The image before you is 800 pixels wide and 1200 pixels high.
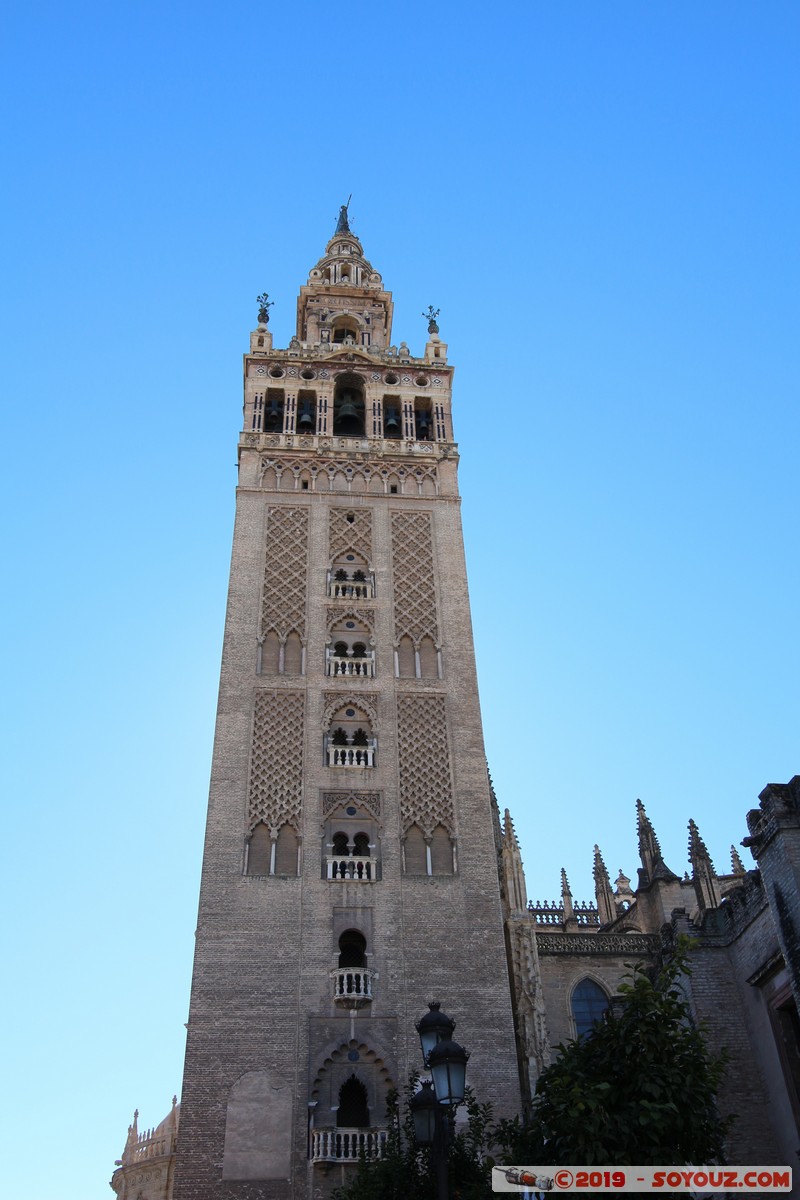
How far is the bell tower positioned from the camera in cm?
1875

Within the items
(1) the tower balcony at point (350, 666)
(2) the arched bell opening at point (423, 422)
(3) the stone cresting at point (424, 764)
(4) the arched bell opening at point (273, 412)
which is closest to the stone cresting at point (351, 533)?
(1) the tower balcony at point (350, 666)

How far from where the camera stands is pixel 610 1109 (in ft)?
40.9

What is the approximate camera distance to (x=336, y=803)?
2227 centimetres

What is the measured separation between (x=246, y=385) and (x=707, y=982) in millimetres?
18778

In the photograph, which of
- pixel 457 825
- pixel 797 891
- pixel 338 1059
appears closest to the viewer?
pixel 797 891

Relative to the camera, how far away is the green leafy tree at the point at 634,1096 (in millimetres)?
12008

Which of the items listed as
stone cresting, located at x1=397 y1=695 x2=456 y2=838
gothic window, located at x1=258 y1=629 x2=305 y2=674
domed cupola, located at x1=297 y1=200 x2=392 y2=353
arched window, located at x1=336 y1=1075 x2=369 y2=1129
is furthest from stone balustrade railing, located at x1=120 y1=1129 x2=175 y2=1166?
domed cupola, located at x1=297 y1=200 x2=392 y2=353

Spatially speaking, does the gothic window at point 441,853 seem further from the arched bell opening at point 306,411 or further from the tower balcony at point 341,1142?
the arched bell opening at point 306,411

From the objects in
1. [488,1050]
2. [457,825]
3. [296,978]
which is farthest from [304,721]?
[488,1050]

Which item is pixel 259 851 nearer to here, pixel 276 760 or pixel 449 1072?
pixel 276 760

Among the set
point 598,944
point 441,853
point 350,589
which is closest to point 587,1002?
point 598,944

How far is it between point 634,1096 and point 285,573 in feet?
51.8

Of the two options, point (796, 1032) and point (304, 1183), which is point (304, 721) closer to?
point (304, 1183)

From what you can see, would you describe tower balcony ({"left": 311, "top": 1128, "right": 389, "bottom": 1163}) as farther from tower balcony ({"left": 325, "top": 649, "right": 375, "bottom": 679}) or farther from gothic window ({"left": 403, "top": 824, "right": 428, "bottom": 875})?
tower balcony ({"left": 325, "top": 649, "right": 375, "bottom": 679})
